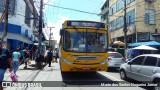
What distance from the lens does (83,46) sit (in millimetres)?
13570

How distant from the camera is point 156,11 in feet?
120

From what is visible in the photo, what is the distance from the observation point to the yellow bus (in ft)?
43.9

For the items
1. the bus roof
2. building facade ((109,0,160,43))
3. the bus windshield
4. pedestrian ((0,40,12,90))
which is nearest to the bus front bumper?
the bus windshield

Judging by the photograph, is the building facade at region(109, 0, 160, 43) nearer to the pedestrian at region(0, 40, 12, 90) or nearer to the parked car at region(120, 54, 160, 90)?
the parked car at region(120, 54, 160, 90)

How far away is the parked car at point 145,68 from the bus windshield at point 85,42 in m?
1.76

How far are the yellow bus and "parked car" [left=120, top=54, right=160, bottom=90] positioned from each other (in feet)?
4.93

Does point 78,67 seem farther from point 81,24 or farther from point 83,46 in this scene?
point 81,24

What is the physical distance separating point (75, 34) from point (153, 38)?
24.8 meters

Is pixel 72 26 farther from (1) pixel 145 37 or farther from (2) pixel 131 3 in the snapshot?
(2) pixel 131 3

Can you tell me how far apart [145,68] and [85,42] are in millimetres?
3558

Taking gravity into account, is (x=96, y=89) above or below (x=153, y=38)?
below

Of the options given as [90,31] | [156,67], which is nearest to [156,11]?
[90,31]

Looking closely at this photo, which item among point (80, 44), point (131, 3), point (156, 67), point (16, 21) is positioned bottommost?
point (156, 67)

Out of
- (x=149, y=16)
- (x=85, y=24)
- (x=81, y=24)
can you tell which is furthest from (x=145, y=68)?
(x=149, y=16)
